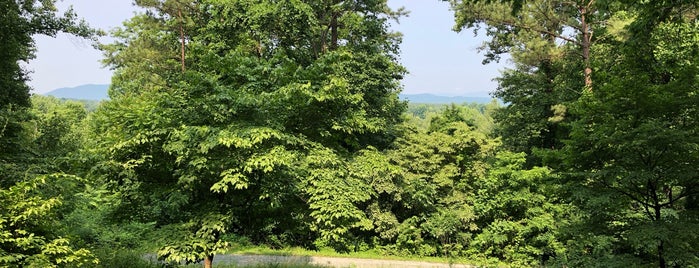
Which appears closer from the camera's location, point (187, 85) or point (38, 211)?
point (38, 211)

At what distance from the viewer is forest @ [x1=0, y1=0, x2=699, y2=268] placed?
6.43 m

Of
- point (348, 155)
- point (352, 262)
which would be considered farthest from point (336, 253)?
point (348, 155)

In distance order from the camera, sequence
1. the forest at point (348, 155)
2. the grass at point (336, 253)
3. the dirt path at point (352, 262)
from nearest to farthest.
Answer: the forest at point (348, 155) → the dirt path at point (352, 262) → the grass at point (336, 253)

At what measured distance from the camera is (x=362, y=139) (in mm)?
20188

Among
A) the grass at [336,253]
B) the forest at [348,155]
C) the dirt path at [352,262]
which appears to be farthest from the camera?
the grass at [336,253]

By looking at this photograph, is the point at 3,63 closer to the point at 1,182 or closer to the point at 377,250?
the point at 1,182

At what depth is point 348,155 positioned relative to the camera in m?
16.3

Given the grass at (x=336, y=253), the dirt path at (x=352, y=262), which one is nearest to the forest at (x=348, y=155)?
the grass at (x=336, y=253)

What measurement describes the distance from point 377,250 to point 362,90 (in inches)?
303

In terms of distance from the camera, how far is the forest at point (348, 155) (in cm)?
643

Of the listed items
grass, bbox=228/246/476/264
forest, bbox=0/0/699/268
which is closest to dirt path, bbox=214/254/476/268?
grass, bbox=228/246/476/264

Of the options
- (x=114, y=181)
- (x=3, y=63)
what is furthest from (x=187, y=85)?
(x=3, y=63)

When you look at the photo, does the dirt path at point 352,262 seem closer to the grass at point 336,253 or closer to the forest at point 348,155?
the grass at point 336,253

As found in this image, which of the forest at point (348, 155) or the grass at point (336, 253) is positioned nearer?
the forest at point (348, 155)
